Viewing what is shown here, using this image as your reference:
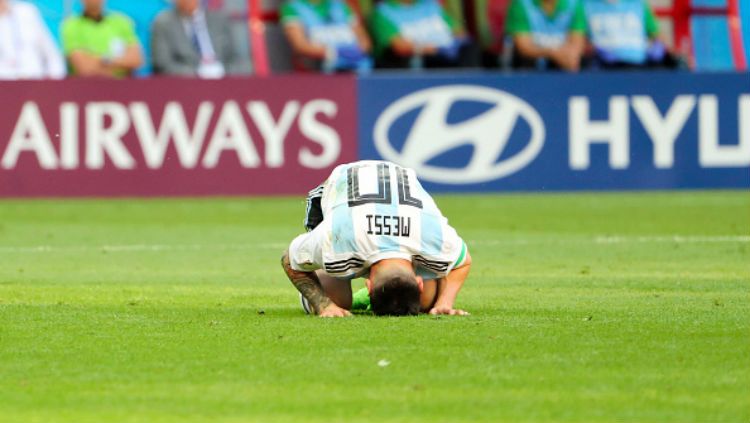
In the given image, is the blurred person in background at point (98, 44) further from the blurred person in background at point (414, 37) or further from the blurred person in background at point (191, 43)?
the blurred person in background at point (414, 37)

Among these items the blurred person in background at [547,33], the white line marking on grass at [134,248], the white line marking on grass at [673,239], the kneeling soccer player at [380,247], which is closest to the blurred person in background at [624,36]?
the blurred person in background at [547,33]

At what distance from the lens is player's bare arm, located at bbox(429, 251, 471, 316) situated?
9.76 m

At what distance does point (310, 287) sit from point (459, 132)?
37.5ft

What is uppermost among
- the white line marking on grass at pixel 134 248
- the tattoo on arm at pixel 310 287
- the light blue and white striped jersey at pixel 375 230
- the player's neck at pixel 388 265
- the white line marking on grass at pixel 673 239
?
the light blue and white striped jersey at pixel 375 230

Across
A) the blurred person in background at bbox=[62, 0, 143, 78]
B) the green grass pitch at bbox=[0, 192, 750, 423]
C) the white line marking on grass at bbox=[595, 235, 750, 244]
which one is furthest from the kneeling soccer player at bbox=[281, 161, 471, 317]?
the blurred person in background at bbox=[62, 0, 143, 78]

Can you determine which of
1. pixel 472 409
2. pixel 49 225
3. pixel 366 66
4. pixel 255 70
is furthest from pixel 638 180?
pixel 472 409

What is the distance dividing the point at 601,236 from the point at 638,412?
32.8 feet

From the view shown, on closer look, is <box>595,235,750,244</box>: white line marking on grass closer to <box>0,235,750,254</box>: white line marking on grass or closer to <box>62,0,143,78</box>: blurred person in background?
<box>0,235,750,254</box>: white line marking on grass

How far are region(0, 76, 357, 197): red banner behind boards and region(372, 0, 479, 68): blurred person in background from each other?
88.3 inches

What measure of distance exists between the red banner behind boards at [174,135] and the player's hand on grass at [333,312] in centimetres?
1092

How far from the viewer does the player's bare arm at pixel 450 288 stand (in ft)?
32.0

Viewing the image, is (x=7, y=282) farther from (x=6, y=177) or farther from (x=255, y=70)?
(x=255, y=70)

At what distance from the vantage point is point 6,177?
66.4 ft

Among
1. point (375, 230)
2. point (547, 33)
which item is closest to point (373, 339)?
point (375, 230)
